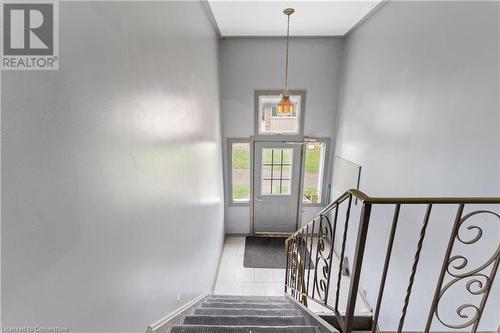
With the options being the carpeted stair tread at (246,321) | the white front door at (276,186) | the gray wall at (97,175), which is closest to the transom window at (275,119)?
the white front door at (276,186)

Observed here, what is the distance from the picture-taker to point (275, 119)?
4.82 metres

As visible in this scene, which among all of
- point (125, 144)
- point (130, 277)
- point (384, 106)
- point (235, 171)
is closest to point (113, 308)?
point (130, 277)

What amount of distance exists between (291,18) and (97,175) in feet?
11.8

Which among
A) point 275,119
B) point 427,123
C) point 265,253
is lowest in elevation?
point 265,253

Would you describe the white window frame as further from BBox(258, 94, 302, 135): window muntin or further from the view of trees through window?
BBox(258, 94, 302, 135): window muntin

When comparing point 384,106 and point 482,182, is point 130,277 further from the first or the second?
point 384,106

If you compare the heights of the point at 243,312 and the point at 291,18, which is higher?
the point at 291,18

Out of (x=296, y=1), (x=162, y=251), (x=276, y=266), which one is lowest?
(x=276, y=266)

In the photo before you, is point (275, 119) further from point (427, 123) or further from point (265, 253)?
point (427, 123)

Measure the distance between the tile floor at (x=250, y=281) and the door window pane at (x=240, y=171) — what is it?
1.24m

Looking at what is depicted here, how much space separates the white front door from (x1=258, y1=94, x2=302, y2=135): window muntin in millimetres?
270

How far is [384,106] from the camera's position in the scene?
292cm

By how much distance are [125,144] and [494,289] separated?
2310 millimetres

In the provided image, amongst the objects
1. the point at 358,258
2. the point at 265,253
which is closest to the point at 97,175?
the point at 358,258
